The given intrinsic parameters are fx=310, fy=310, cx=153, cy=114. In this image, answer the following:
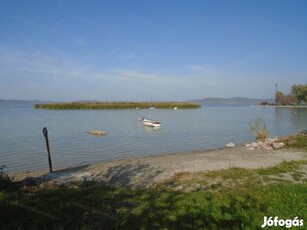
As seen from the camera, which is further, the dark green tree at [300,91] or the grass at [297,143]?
the dark green tree at [300,91]

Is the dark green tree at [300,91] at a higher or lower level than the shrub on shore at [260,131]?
higher

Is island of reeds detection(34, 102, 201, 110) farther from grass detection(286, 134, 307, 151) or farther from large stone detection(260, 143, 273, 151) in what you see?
large stone detection(260, 143, 273, 151)

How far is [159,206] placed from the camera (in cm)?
670

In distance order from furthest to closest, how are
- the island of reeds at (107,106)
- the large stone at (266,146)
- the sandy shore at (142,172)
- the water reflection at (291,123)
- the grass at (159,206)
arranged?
the island of reeds at (107,106)
the water reflection at (291,123)
the large stone at (266,146)
the sandy shore at (142,172)
the grass at (159,206)

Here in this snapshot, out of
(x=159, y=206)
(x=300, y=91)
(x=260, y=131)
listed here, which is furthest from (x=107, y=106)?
(x=159, y=206)

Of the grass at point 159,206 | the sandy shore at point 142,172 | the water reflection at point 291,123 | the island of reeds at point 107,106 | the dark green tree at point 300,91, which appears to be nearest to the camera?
the grass at point 159,206

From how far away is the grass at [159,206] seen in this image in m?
5.58

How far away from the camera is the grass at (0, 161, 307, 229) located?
558cm

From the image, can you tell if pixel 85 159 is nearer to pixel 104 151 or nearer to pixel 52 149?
pixel 104 151

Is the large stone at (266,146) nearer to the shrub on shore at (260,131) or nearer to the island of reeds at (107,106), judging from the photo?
the shrub on shore at (260,131)

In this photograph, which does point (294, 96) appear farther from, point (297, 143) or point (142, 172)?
point (142, 172)

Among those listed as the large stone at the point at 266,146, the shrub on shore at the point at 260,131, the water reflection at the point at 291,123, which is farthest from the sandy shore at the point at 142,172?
the water reflection at the point at 291,123

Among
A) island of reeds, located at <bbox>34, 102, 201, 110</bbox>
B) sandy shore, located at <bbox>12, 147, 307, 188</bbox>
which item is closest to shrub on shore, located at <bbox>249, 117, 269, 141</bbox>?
sandy shore, located at <bbox>12, 147, 307, 188</bbox>

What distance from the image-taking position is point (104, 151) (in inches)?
818
